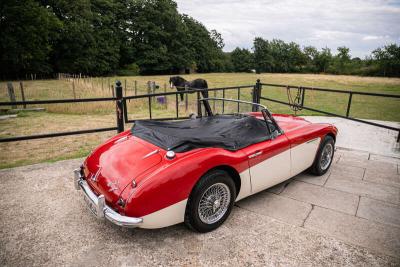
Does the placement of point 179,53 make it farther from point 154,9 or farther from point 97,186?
point 97,186

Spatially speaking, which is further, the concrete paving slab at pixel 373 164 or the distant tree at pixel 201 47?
the distant tree at pixel 201 47

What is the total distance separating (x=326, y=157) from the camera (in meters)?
4.49

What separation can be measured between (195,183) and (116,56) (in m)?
51.6

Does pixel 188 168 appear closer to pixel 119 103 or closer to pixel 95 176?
pixel 95 176

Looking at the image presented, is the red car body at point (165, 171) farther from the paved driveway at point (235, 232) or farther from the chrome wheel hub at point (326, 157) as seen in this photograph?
the chrome wheel hub at point (326, 157)

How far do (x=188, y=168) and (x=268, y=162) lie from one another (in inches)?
48.1

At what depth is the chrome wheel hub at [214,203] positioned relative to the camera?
112 inches

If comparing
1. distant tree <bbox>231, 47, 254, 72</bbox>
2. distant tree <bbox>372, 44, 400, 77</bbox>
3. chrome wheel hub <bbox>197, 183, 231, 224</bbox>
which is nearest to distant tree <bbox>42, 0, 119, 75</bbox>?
distant tree <bbox>231, 47, 254, 72</bbox>

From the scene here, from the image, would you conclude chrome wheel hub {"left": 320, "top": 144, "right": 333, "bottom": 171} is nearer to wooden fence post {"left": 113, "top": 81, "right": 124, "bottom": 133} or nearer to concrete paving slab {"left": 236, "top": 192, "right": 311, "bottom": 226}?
concrete paving slab {"left": 236, "top": 192, "right": 311, "bottom": 226}

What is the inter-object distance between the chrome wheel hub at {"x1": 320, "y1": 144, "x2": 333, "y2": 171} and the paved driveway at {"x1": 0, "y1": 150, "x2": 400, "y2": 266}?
1.39 ft

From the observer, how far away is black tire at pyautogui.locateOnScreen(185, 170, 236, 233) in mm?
2670

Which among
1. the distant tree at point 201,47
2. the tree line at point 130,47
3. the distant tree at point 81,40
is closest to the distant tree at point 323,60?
the tree line at point 130,47

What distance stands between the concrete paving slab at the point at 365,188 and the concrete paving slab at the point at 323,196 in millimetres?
190

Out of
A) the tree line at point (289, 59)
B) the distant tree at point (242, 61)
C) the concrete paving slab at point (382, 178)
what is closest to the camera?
the concrete paving slab at point (382, 178)
